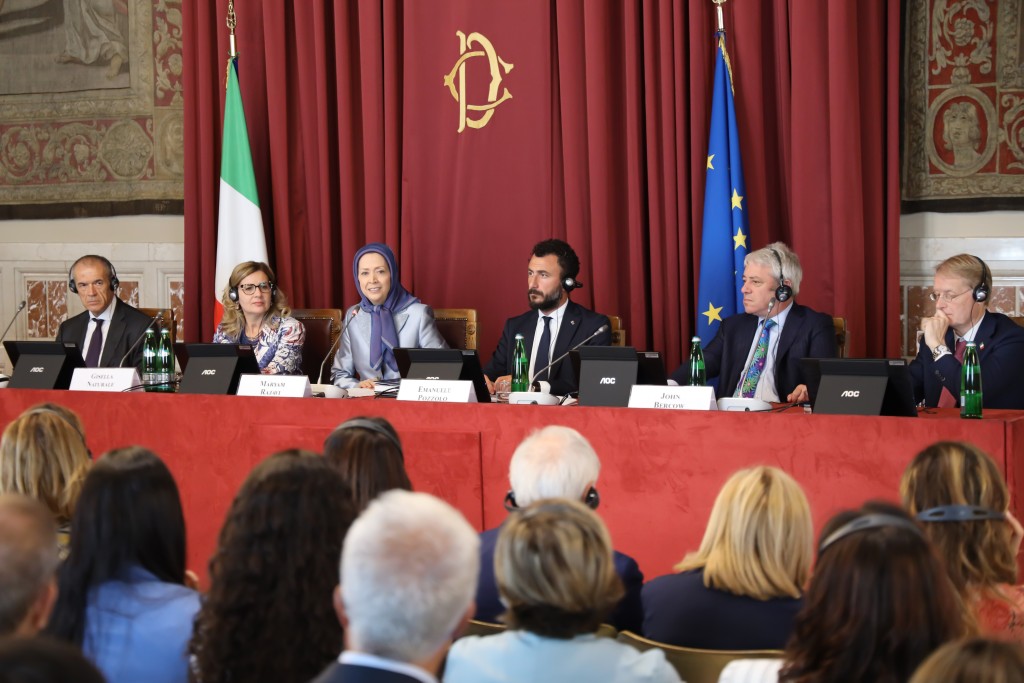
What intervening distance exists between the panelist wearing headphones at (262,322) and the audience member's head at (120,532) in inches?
115

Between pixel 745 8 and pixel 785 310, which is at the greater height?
pixel 745 8

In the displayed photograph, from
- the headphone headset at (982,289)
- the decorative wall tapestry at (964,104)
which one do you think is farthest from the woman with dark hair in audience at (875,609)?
the decorative wall tapestry at (964,104)

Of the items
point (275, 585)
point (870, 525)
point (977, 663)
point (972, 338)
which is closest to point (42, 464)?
point (275, 585)

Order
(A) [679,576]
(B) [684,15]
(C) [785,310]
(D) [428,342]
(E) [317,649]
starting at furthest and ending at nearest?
(B) [684,15]
(D) [428,342]
(C) [785,310]
(A) [679,576]
(E) [317,649]

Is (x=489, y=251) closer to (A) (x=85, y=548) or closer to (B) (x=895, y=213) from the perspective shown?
(B) (x=895, y=213)

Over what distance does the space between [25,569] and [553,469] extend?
3.68ft

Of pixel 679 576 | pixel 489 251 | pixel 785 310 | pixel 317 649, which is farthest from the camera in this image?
pixel 489 251

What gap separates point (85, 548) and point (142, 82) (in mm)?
5018

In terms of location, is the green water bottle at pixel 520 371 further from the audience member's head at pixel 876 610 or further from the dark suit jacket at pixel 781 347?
the audience member's head at pixel 876 610

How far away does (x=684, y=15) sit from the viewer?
536cm

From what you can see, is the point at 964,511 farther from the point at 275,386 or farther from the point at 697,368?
the point at 275,386

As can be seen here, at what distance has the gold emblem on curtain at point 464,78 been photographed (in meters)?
5.70

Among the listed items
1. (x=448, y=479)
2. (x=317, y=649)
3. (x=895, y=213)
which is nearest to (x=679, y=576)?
(x=317, y=649)

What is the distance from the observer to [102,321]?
17.6 feet
